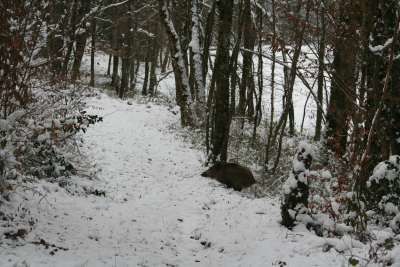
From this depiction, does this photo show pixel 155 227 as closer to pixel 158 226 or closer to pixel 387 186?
pixel 158 226

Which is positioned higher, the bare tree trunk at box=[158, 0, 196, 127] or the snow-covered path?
the bare tree trunk at box=[158, 0, 196, 127]

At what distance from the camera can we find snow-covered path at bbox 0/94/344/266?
19.1 ft

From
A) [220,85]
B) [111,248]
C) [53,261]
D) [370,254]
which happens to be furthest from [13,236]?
[220,85]

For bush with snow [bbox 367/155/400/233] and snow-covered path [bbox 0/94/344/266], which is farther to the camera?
bush with snow [bbox 367/155/400/233]

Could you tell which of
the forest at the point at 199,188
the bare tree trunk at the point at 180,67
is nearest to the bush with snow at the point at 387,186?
the forest at the point at 199,188

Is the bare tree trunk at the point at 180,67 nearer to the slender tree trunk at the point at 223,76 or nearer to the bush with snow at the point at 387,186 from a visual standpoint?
the slender tree trunk at the point at 223,76

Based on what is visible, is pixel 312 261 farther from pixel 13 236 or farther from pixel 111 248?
pixel 13 236

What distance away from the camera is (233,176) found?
34.0 feet

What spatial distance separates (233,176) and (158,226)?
124 inches

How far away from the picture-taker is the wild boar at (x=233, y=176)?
10289 millimetres

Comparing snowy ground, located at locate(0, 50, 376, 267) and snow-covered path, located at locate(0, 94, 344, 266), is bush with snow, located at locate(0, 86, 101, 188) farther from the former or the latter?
snow-covered path, located at locate(0, 94, 344, 266)

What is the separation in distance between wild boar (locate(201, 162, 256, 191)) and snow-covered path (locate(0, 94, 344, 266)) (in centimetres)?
26

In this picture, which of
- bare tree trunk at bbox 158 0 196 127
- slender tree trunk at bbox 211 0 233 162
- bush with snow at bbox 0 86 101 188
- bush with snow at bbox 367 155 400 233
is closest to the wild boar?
slender tree trunk at bbox 211 0 233 162

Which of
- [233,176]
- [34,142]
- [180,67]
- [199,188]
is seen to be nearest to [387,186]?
[233,176]
